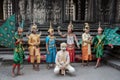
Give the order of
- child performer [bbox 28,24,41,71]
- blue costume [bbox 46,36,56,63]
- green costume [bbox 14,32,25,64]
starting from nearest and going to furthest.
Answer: green costume [bbox 14,32,25,64]
child performer [bbox 28,24,41,71]
blue costume [bbox 46,36,56,63]

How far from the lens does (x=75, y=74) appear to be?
919 centimetres

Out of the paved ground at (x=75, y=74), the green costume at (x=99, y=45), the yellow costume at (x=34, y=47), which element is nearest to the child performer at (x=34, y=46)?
the yellow costume at (x=34, y=47)

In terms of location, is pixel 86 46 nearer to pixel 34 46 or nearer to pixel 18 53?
pixel 34 46

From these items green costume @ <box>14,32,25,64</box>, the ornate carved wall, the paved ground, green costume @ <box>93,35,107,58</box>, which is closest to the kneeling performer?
the paved ground

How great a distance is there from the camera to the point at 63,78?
28.7 ft

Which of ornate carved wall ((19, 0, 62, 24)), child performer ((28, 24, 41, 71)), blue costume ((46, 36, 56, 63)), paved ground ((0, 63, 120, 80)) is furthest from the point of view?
ornate carved wall ((19, 0, 62, 24))

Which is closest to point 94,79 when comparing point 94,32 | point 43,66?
point 43,66

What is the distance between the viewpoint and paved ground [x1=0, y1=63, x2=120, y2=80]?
8.79 m

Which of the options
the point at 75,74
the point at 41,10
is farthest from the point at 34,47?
the point at 41,10

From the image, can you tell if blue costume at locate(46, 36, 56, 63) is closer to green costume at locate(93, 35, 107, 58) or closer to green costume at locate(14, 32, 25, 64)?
green costume at locate(14, 32, 25, 64)

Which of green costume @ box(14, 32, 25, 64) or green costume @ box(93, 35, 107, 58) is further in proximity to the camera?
green costume @ box(93, 35, 107, 58)

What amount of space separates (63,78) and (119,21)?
16.0ft

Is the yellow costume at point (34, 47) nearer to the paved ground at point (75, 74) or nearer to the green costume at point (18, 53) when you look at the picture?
the paved ground at point (75, 74)

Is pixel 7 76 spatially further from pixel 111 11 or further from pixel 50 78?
pixel 111 11
